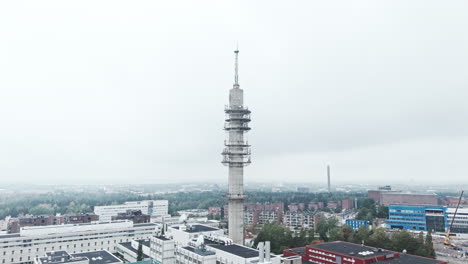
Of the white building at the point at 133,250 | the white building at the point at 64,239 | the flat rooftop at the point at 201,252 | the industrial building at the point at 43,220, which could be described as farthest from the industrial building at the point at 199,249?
the industrial building at the point at 43,220

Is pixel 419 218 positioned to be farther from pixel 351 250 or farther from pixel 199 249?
pixel 199 249

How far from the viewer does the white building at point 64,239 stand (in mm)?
52312

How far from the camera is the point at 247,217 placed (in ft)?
333

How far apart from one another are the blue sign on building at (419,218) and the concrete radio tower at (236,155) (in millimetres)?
59768

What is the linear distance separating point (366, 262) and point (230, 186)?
19.8m

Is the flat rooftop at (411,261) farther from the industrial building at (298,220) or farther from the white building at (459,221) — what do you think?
the industrial building at (298,220)

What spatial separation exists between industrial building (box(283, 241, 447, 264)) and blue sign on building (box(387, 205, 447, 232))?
50525 mm

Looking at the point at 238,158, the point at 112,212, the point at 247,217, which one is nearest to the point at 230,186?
the point at 238,158

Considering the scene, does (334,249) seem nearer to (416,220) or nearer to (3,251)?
(3,251)

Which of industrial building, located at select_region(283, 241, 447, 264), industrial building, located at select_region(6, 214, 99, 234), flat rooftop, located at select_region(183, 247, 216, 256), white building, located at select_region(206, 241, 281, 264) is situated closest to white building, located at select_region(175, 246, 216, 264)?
flat rooftop, located at select_region(183, 247, 216, 256)

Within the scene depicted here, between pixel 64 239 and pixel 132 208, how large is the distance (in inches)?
2577

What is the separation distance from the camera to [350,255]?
128ft

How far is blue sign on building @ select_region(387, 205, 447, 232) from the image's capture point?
83.8 m

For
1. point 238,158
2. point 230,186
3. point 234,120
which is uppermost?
point 234,120
